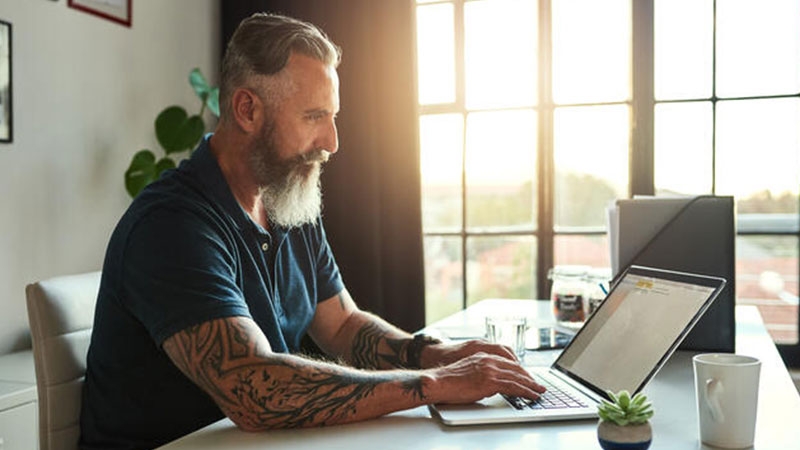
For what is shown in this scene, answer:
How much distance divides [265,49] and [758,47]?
2122 millimetres

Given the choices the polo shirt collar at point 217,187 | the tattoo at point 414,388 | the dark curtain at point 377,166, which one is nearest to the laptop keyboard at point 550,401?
the tattoo at point 414,388

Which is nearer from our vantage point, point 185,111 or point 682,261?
point 682,261

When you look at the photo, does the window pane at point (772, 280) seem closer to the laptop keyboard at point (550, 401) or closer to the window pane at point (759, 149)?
the window pane at point (759, 149)

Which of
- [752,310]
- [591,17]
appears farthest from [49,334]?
[591,17]

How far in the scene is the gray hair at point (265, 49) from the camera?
1.54m


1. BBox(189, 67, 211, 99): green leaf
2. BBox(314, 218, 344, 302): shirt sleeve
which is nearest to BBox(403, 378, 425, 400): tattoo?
BBox(314, 218, 344, 302): shirt sleeve

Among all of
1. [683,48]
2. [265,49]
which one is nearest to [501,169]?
[683,48]

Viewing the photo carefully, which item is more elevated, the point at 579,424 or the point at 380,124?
the point at 380,124

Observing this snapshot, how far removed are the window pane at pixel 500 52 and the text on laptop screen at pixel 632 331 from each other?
1.86 m

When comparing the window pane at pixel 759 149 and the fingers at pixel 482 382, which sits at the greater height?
the window pane at pixel 759 149

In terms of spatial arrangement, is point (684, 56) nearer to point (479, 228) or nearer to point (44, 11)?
point (479, 228)

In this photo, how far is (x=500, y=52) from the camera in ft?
10.7

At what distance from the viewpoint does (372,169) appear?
3.23 m

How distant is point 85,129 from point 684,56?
88.7 inches
